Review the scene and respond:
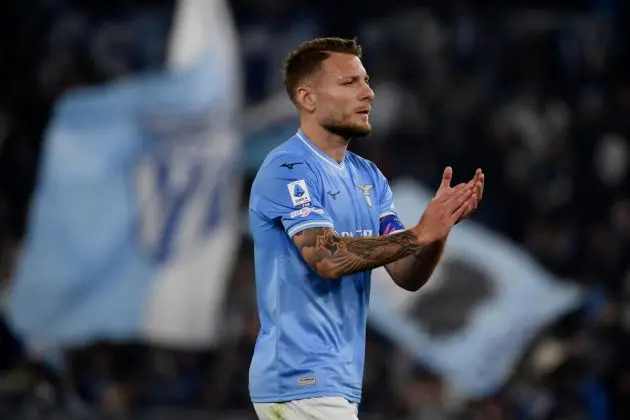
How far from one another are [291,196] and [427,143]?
30.6 feet

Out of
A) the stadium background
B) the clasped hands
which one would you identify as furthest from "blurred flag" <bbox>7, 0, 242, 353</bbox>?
the clasped hands

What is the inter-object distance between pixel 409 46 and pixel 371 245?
10.4 meters

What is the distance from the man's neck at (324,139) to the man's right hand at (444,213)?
0.50 m

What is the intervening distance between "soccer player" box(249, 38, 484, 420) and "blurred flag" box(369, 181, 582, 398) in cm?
705

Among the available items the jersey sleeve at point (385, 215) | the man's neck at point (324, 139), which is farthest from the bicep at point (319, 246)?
the jersey sleeve at point (385, 215)

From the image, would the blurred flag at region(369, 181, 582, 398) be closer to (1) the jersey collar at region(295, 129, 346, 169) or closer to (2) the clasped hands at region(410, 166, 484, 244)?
(1) the jersey collar at region(295, 129, 346, 169)

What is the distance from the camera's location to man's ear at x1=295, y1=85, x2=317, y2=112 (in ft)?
17.7

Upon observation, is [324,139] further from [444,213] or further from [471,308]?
[471,308]

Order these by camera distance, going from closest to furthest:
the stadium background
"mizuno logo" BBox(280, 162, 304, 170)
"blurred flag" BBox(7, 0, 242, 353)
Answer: "mizuno logo" BBox(280, 162, 304, 170) < the stadium background < "blurred flag" BBox(7, 0, 242, 353)

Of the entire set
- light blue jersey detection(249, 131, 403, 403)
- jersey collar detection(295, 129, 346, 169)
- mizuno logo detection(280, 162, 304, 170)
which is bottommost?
light blue jersey detection(249, 131, 403, 403)

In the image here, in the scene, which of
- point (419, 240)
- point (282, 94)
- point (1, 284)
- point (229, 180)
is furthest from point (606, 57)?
point (419, 240)

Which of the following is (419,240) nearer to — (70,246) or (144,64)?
(70,246)

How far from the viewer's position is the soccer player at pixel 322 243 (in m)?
5.11

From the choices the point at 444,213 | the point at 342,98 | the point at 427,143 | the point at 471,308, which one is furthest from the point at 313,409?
the point at 427,143
